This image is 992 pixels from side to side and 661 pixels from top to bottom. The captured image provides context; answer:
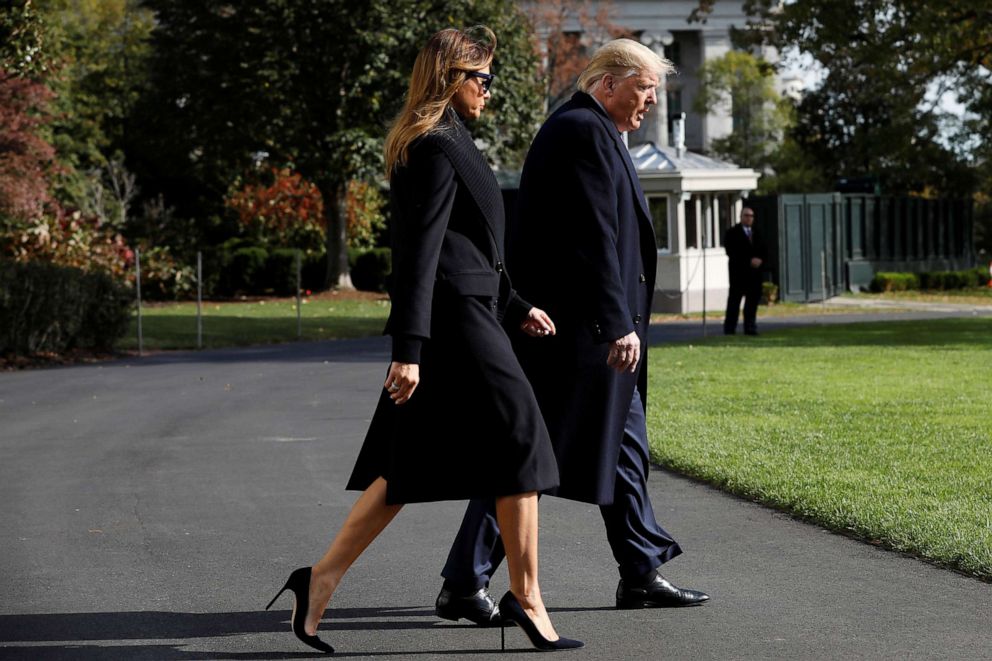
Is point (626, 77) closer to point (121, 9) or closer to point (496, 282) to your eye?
point (496, 282)

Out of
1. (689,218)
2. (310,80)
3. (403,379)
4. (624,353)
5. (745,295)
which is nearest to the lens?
(403,379)

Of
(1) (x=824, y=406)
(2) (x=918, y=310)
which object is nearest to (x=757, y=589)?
(1) (x=824, y=406)

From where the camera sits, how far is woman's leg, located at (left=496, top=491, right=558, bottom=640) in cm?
524

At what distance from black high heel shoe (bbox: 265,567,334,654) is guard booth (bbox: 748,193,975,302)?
27622 mm

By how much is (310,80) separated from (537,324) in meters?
33.8

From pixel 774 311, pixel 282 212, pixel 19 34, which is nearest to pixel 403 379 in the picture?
pixel 19 34

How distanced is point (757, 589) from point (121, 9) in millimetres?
55848

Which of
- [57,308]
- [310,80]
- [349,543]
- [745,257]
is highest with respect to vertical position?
[310,80]

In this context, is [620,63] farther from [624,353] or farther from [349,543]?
[349,543]

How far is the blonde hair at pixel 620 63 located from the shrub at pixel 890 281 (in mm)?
35241

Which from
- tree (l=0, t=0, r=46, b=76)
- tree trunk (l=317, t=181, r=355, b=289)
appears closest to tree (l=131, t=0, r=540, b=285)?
tree trunk (l=317, t=181, r=355, b=289)

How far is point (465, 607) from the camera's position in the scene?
18.9ft

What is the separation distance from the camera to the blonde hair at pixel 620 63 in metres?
5.75

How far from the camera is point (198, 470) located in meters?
9.96
